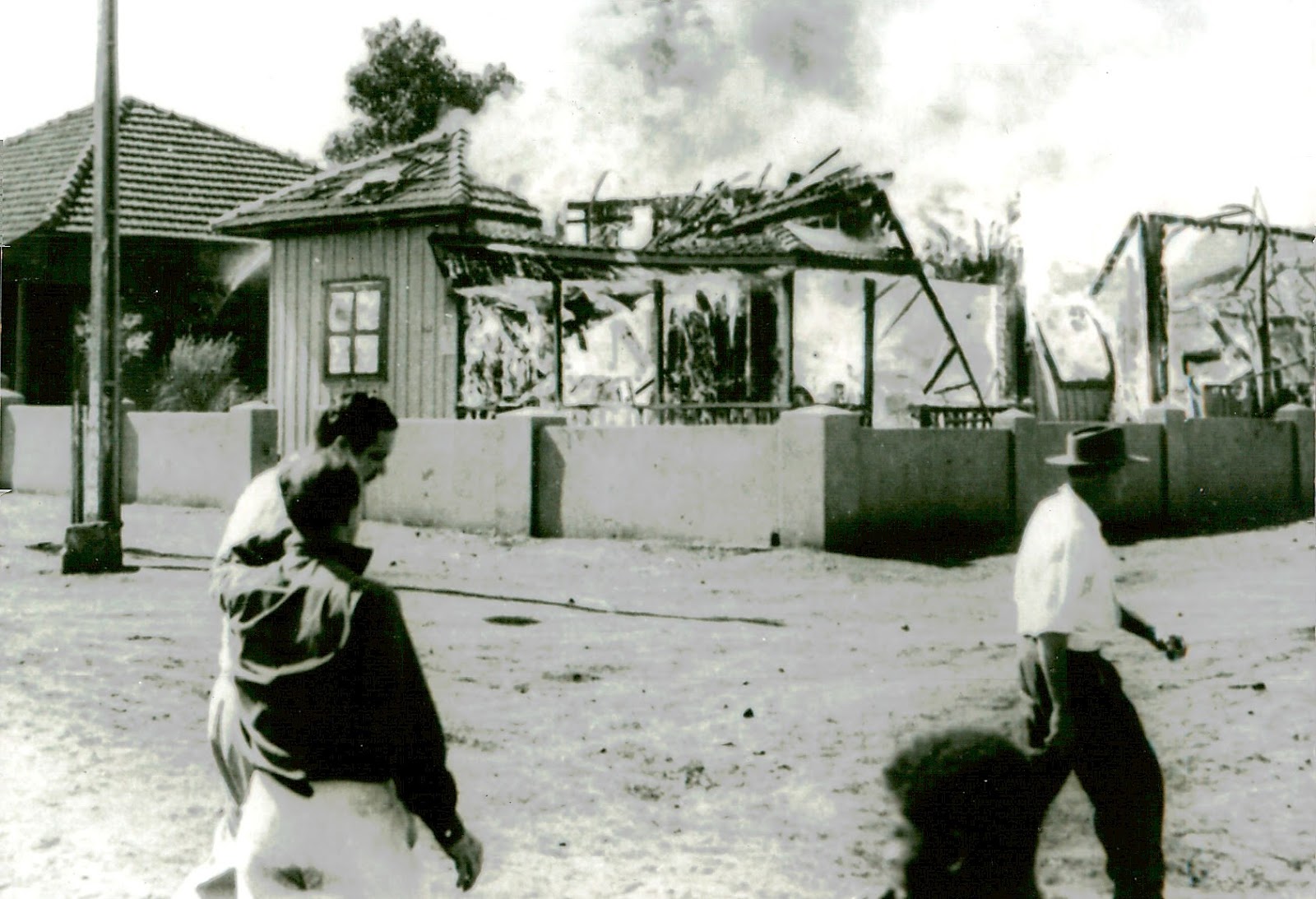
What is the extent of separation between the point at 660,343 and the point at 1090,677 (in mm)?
9364

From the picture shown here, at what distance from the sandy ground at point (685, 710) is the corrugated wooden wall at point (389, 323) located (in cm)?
366

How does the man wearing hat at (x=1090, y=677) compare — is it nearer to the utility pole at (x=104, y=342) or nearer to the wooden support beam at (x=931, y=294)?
the wooden support beam at (x=931, y=294)

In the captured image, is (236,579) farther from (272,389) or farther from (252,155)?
→ (252,155)

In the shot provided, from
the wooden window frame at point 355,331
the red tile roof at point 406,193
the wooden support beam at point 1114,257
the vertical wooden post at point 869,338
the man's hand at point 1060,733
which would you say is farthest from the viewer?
the wooden window frame at point 355,331

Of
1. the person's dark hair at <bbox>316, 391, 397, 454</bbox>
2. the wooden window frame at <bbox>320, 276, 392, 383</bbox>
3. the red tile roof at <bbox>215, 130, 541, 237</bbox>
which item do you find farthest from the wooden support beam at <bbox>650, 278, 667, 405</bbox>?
the person's dark hair at <bbox>316, 391, 397, 454</bbox>

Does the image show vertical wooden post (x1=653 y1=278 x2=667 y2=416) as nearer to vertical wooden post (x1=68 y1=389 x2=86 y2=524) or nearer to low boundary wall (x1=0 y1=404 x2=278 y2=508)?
low boundary wall (x1=0 y1=404 x2=278 y2=508)

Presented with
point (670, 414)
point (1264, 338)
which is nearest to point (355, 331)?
point (670, 414)

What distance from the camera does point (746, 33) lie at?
6.76 metres

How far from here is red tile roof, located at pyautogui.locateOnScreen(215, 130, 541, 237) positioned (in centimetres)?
1322

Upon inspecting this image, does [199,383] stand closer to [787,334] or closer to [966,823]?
[787,334]

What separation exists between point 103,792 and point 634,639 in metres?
3.23

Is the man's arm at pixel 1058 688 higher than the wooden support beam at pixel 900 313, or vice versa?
the wooden support beam at pixel 900 313

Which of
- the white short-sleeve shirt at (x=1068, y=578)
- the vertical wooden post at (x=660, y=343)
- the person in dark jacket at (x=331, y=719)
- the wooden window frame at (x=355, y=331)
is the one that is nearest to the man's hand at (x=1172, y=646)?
the white short-sleeve shirt at (x=1068, y=578)

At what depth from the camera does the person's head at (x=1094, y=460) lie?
11.4ft
